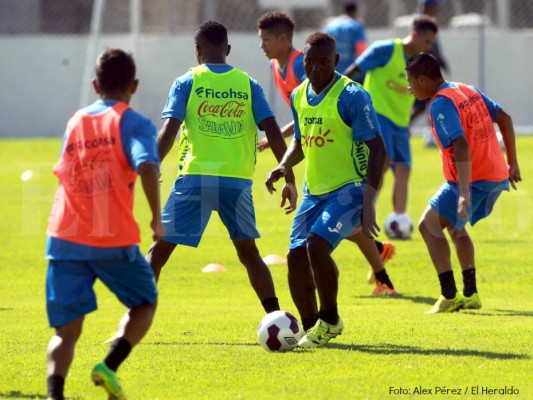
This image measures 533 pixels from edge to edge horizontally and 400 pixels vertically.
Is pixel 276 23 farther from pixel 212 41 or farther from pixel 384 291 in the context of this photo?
pixel 384 291

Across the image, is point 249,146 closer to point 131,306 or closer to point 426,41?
point 131,306

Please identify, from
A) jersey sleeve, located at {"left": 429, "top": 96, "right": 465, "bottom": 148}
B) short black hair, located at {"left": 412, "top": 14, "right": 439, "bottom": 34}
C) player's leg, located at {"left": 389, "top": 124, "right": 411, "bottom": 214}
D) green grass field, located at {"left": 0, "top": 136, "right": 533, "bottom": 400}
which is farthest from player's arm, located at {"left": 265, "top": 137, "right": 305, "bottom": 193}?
player's leg, located at {"left": 389, "top": 124, "right": 411, "bottom": 214}

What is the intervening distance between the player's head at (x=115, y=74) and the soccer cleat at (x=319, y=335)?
2.36 m

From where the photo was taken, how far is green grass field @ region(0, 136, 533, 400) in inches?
254

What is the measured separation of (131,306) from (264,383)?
0.96 meters

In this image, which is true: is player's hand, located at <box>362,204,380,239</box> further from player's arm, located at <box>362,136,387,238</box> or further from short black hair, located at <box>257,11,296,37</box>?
short black hair, located at <box>257,11,296,37</box>

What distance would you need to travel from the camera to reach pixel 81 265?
5.93m

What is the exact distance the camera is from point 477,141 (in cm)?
912

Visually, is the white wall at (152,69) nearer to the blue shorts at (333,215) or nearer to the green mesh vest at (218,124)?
the green mesh vest at (218,124)

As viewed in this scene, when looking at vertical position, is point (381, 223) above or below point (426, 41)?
below

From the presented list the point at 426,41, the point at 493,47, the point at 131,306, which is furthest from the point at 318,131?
the point at 493,47

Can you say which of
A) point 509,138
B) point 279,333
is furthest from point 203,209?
point 509,138

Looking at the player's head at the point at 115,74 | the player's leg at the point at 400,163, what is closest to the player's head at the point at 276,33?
the player's leg at the point at 400,163

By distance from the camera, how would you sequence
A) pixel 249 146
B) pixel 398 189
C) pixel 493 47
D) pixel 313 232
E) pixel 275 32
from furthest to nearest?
pixel 493 47
pixel 398 189
pixel 275 32
pixel 249 146
pixel 313 232
